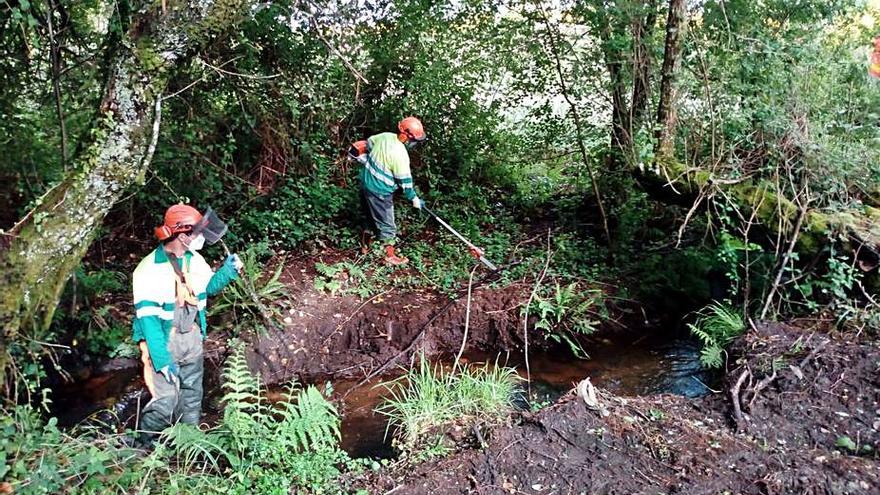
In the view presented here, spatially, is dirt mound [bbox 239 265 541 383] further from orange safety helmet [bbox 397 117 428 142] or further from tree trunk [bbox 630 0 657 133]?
tree trunk [bbox 630 0 657 133]

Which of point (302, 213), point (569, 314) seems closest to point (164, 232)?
point (302, 213)

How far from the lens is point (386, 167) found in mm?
7250

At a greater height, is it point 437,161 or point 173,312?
point 437,161

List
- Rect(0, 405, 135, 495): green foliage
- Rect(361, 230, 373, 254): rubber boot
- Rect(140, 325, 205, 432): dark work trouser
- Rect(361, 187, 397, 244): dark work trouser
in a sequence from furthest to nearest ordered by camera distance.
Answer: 1. Rect(361, 230, 373, 254): rubber boot
2. Rect(361, 187, 397, 244): dark work trouser
3. Rect(140, 325, 205, 432): dark work trouser
4. Rect(0, 405, 135, 495): green foliage

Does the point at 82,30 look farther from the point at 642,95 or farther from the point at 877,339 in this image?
the point at 877,339

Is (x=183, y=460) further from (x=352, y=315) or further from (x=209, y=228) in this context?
(x=352, y=315)

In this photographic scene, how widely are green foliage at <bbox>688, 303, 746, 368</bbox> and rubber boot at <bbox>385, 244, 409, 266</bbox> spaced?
11.2 feet

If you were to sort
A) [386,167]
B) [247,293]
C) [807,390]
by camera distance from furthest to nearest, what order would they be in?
[386,167], [247,293], [807,390]

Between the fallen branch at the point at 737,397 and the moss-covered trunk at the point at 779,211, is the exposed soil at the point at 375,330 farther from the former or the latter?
the fallen branch at the point at 737,397

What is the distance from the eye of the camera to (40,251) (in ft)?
13.0

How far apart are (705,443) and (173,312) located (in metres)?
3.81

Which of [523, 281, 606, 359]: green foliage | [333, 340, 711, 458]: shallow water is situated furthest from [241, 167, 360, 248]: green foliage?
[523, 281, 606, 359]: green foliage

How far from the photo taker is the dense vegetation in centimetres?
414

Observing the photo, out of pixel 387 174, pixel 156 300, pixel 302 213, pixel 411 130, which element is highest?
pixel 411 130
